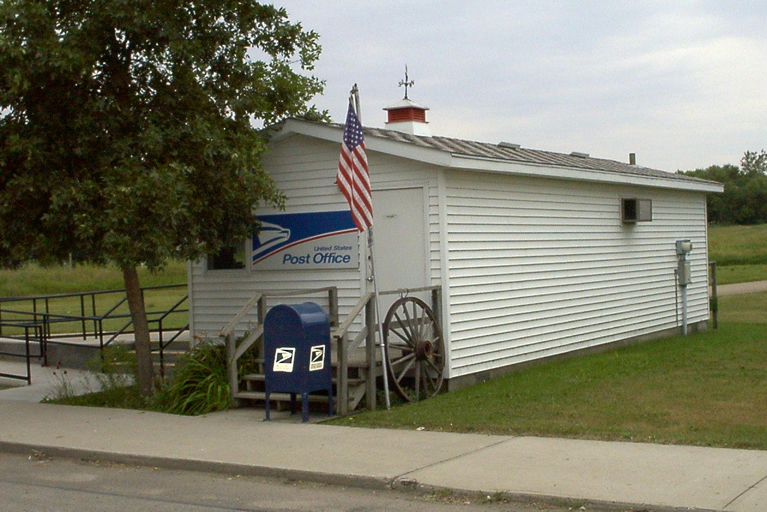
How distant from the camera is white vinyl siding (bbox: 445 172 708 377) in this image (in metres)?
12.6

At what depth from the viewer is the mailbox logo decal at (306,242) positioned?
12891 millimetres

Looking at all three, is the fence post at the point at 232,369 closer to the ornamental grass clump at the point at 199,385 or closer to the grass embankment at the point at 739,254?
the ornamental grass clump at the point at 199,385

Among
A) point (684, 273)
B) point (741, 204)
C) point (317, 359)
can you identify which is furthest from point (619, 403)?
point (741, 204)

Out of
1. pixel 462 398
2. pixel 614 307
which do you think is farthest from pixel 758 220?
pixel 462 398

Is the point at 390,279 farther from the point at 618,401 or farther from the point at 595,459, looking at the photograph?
the point at 595,459

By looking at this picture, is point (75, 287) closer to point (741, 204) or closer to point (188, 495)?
point (188, 495)

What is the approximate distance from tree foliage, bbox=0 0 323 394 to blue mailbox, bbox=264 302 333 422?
1.72 metres

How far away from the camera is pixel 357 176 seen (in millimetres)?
11289

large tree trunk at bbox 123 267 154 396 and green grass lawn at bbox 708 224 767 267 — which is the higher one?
green grass lawn at bbox 708 224 767 267

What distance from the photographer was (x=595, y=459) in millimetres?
8078

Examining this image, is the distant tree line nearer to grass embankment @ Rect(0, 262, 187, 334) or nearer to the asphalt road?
grass embankment @ Rect(0, 262, 187, 334)

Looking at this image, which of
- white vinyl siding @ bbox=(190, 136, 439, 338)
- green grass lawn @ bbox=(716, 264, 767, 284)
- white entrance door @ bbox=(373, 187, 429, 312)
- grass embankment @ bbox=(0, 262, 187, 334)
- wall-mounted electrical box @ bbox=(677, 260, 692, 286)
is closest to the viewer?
Result: white entrance door @ bbox=(373, 187, 429, 312)

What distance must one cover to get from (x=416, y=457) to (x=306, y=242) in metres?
5.40

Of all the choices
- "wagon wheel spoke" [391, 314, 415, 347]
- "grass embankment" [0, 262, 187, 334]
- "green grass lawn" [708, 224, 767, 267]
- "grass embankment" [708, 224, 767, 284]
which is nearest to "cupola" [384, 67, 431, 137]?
"wagon wheel spoke" [391, 314, 415, 347]
